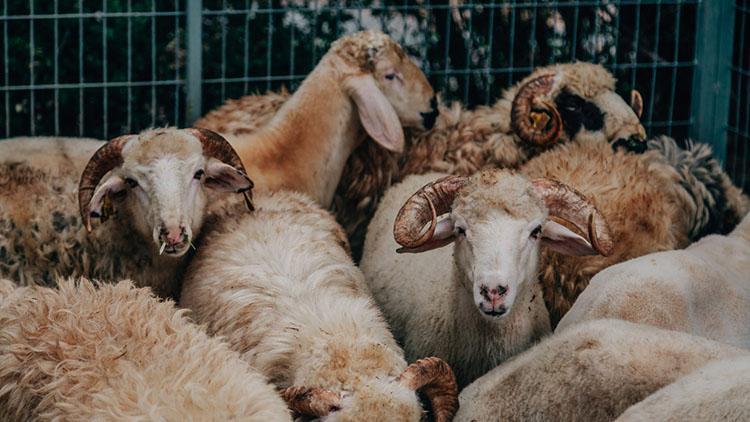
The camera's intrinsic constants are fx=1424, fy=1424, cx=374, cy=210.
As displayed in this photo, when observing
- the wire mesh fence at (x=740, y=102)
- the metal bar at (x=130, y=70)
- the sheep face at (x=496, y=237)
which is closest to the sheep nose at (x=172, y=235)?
the sheep face at (x=496, y=237)

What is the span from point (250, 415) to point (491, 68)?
5.37m

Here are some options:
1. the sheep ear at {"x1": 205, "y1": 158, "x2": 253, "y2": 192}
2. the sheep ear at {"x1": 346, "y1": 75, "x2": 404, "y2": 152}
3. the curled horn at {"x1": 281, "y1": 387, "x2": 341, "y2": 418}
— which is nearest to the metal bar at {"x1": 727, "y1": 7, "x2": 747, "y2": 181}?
the sheep ear at {"x1": 346, "y1": 75, "x2": 404, "y2": 152}

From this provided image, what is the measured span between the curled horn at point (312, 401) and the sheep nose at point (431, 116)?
3.50 metres

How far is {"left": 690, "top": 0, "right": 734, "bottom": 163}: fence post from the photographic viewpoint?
962 centimetres

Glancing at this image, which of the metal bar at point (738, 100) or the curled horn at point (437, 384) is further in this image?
the metal bar at point (738, 100)

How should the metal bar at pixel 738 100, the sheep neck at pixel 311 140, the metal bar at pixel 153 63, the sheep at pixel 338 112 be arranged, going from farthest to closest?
1. the metal bar at pixel 738 100
2. the metal bar at pixel 153 63
3. the sheep at pixel 338 112
4. the sheep neck at pixel 311 140

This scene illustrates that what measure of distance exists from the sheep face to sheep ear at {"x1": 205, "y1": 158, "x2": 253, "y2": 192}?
4.10ft

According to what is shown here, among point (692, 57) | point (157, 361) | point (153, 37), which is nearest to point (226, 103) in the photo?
point (153, 37)

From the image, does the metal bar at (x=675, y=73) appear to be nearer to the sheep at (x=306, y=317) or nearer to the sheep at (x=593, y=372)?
the sheep at (x=306, y=317)

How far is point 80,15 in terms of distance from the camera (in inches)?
348

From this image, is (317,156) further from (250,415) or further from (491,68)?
(250,415)

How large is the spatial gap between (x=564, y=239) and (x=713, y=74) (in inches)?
135

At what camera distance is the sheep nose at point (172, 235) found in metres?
6.79

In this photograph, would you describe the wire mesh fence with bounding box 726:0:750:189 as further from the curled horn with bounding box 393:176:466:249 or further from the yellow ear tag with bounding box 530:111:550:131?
the curled horn with bounding box 393:176:466:249
